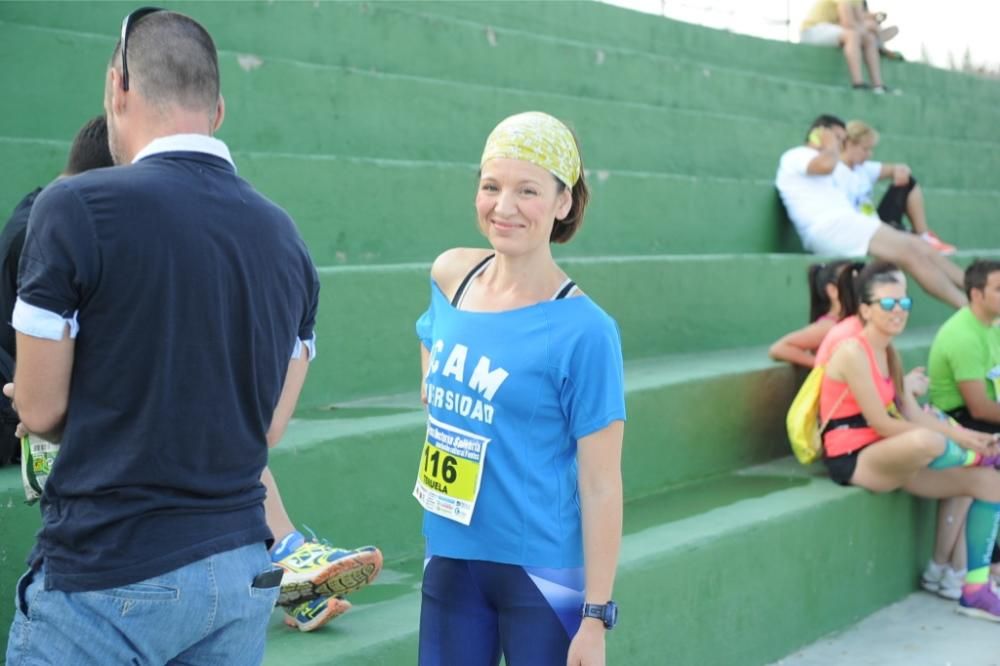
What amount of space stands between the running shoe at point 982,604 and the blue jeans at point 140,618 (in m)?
3.66

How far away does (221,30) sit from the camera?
A: 5.26 meters

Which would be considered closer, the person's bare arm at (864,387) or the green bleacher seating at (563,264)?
the green bleacher seating at (563,264)

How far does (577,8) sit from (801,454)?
3.93 metres

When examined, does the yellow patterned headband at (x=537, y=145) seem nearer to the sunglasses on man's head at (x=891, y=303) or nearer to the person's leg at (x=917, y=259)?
the sunglasses on man's head at (x=891, y=303)

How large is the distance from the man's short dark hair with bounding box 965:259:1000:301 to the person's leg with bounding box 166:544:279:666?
402 cm

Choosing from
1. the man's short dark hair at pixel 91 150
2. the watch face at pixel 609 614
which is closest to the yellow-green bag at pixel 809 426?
the watch face at pixel 609 614

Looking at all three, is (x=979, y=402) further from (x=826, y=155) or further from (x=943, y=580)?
(x=826, y=155)

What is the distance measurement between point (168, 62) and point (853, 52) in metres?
8.95

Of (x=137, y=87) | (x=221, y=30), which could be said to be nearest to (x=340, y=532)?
(x=137, y=87)

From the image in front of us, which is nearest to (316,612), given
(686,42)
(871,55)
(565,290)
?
(565,290)

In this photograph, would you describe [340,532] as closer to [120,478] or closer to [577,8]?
[120,478]

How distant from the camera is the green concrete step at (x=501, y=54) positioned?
5.32m

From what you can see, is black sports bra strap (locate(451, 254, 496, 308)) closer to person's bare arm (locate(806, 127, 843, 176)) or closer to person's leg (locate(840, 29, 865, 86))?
person's bare arm (locate(806, 127, 843, 176))

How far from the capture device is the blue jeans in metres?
1.73
